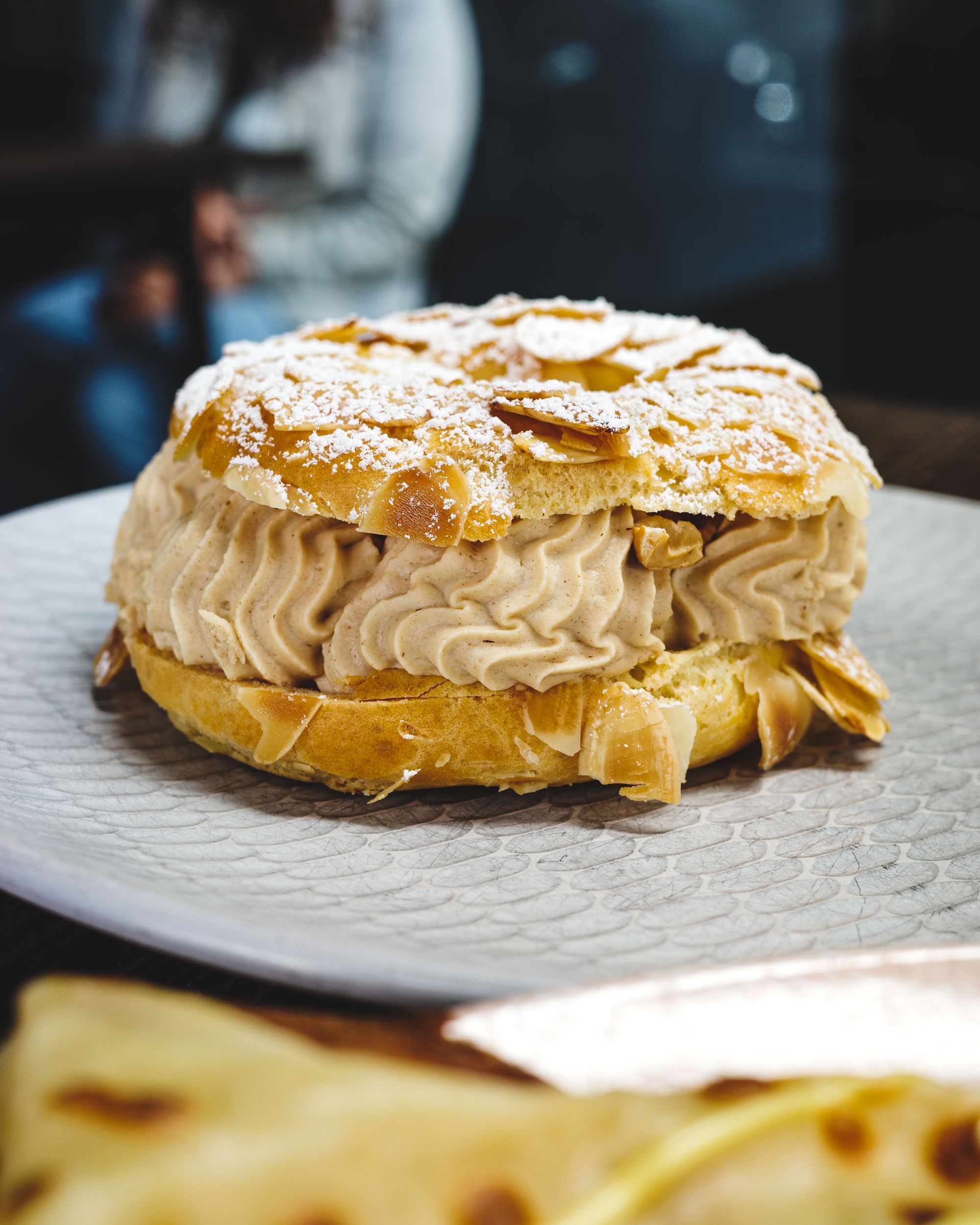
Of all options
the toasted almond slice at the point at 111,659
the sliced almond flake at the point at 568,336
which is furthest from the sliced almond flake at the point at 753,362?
the toasted almond slice at the point at 111,659

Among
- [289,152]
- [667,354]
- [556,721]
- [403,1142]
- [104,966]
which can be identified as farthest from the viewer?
[289,152]

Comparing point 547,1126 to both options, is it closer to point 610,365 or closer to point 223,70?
point 610,365

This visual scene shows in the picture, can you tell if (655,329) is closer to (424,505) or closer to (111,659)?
(424,505)

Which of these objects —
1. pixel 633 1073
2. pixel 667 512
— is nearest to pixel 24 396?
pixel 667 512

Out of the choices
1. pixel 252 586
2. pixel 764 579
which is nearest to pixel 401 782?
pixel 252 586

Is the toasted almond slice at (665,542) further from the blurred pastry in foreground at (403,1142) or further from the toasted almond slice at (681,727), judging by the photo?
the blurred pastry in foreground at (403,1142)
